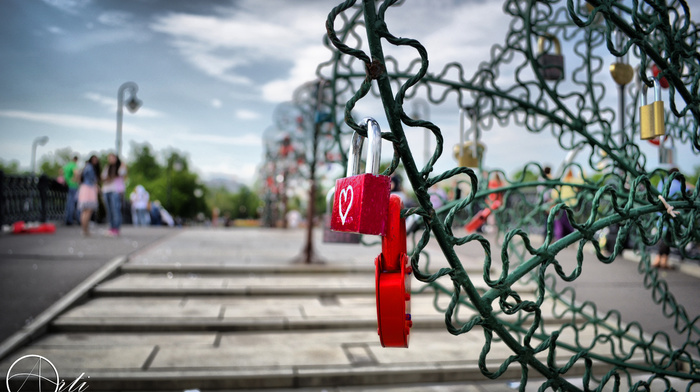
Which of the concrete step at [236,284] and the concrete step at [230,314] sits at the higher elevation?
the concrete step at [236,284]

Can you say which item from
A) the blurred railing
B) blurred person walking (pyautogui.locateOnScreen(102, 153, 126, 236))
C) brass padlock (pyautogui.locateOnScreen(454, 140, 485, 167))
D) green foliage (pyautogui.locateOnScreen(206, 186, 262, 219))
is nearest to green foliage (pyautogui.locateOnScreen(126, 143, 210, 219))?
green foliage (pyautogui.locateOnScreen(206, 186, 262, 219))

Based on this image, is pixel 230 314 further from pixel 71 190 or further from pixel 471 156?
pixel 71 190

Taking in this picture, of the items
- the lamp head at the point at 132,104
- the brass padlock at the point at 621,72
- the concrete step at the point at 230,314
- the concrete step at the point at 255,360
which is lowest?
the concrete step at the point at 255,360

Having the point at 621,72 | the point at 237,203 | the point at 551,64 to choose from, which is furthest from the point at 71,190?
the point at 237,203

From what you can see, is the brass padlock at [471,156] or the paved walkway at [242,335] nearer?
the brass padlock at [471,156]

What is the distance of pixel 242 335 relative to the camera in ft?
17.0

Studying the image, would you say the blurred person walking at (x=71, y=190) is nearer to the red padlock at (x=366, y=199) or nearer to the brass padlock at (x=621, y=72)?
the brass padlock at (x=621, y=72)

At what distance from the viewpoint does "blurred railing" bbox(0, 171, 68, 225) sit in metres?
11.4

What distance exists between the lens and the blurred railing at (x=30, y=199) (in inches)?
450

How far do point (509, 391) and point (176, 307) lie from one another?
12.4ft

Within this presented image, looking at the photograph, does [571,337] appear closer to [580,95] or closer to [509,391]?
[509,391]

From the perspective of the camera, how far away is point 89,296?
609 cm

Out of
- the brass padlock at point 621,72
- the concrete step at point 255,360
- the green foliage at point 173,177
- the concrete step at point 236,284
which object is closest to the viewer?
the brass padlock at point 621,72

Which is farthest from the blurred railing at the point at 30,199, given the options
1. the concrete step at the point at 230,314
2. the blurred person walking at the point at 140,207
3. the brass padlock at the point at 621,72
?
the brass padlock at the point at 621,72
